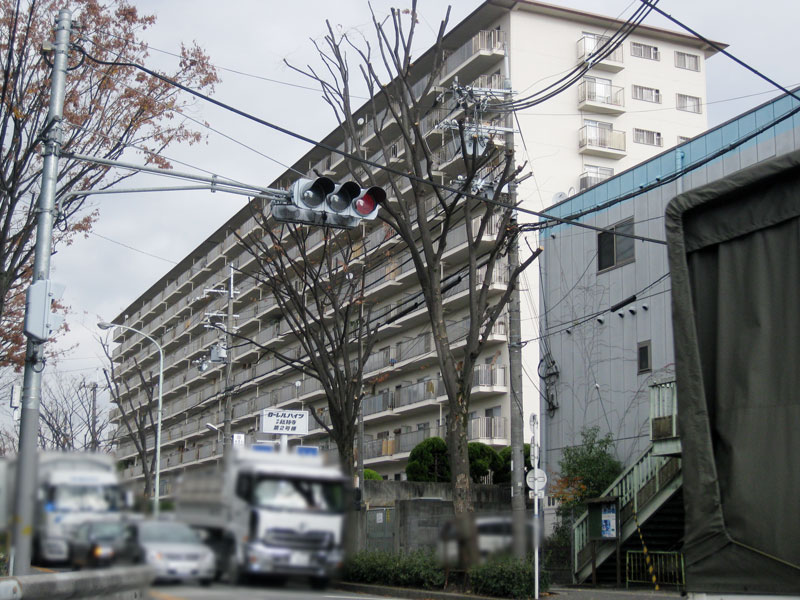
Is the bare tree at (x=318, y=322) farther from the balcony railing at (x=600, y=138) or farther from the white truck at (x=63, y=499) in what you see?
the balcony railing at (x=600, y=138)

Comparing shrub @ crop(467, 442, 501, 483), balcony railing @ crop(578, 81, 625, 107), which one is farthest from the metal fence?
balcony railing @ crop(578, 81, 625, 107)

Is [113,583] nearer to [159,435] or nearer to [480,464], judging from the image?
[159,435]

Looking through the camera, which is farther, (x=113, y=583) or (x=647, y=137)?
(x=647, y=137)

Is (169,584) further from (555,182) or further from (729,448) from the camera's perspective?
(555,182)

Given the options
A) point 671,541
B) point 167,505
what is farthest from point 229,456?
point 671,541

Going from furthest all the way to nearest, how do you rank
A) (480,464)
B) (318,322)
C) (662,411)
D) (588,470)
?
(588,470), (662,411), (318,322), (480,464)

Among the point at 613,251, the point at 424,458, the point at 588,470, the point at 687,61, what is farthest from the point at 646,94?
the point at 424,458

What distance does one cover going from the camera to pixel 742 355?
4.48 meters

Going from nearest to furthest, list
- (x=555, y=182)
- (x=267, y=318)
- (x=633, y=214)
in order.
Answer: (x=267, y=318) → (x=633, y=214) → (x=555, y=182)

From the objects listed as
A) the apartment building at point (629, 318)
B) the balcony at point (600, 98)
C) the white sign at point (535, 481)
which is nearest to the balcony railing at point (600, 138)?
the balcony at point (600, 98)

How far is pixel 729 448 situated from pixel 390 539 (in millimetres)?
3445

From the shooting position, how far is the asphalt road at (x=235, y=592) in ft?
2.13

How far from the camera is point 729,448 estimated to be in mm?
4891

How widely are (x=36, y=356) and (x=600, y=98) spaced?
144ft
